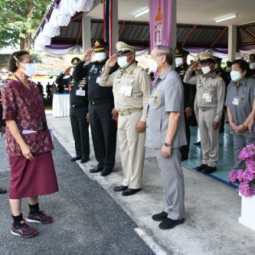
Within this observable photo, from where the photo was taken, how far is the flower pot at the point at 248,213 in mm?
2758

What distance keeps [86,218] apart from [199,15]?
958cm

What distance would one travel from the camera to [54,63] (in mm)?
26594

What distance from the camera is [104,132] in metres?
4.46

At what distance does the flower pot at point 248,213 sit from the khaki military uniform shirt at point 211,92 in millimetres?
1579

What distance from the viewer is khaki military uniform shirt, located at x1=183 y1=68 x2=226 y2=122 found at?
13.8 feet

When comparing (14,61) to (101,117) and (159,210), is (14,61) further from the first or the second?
(159,210)

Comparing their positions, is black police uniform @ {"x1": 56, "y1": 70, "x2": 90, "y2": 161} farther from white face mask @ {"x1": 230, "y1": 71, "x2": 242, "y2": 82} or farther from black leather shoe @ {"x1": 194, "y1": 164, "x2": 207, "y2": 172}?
white face mask @ {"x1": 230, "y1": 71, "x2": 242, "y2": 82}

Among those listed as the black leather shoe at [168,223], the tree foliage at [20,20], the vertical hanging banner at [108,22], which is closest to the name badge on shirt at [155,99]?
the black leather shoe at [168,223]

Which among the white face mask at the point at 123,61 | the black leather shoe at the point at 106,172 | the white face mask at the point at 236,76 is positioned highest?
the white face mask at the point at 123,61

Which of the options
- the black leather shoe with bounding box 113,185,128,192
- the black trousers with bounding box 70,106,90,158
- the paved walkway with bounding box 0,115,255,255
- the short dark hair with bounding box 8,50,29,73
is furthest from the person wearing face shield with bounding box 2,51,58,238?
the black trousers with bounding box 70,106,90,158

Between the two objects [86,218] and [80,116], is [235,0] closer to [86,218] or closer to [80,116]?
[80,116]

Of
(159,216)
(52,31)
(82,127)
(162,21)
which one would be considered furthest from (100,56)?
(52,31)

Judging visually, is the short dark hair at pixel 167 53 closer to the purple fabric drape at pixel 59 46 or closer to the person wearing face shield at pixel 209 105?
the person wearing face shield at pixel 209 105

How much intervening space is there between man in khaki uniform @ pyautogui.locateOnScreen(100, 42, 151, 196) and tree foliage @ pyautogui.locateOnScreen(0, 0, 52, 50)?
645 inches
